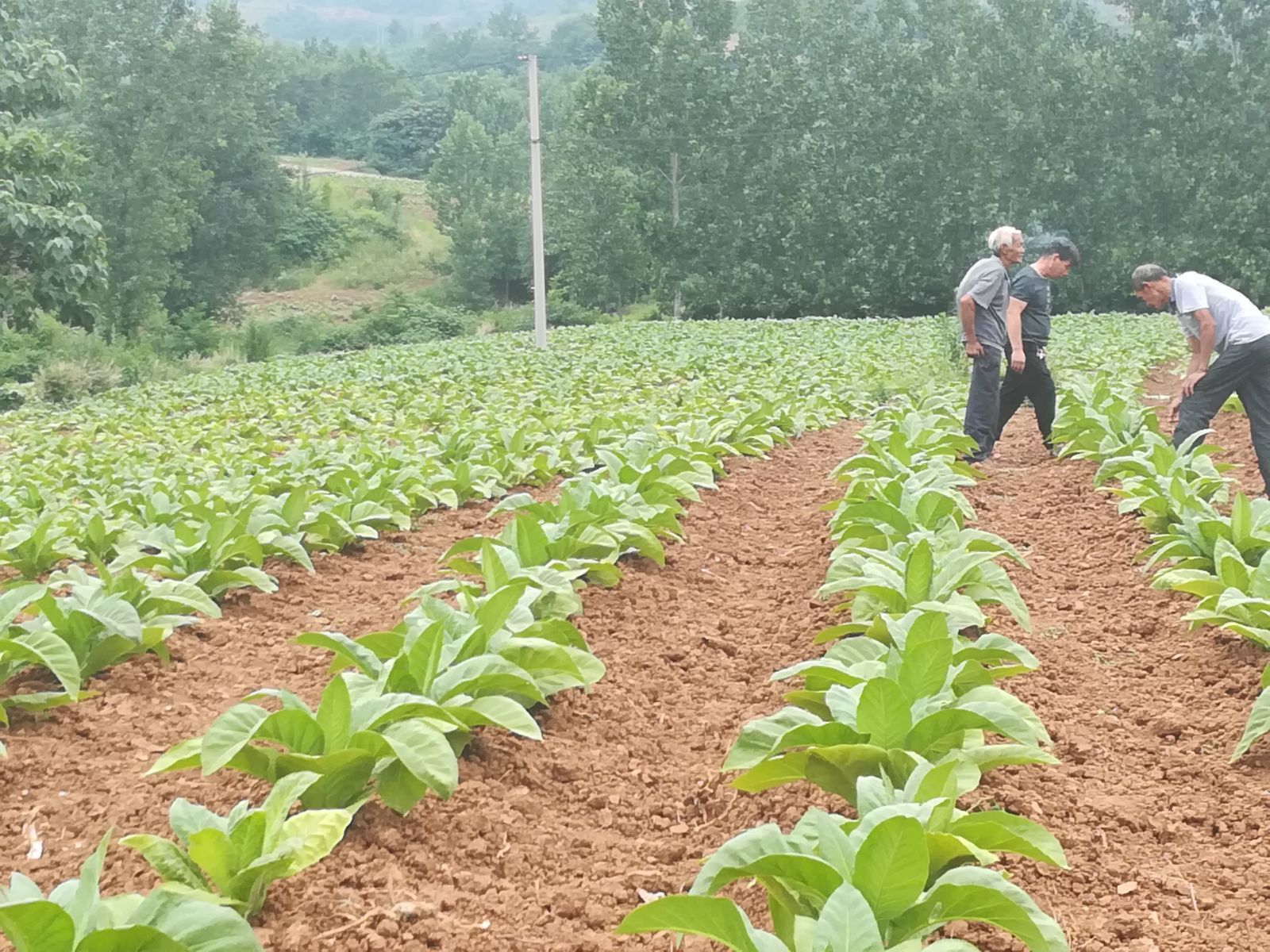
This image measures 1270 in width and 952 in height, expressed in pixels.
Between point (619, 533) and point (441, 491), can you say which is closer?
point (619, 533)

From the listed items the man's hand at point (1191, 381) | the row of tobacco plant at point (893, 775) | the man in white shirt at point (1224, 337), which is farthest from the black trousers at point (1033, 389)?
the row of tobacco plant at point (893, 775)

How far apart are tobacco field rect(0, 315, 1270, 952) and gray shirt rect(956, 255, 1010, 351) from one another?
1075mm

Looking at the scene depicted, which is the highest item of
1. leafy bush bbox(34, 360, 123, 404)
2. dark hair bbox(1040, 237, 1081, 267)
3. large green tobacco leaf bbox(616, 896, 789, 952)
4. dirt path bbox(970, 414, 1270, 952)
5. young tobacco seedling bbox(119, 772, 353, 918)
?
dark hair bbox(1040, 237, 1081, 267)

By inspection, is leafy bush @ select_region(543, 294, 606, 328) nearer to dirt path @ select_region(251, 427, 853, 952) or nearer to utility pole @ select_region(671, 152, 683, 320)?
utility pole @ select_region(671, 152, 683, 320)

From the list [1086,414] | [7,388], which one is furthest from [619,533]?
[7,388]

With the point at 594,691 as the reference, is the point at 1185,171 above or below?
above

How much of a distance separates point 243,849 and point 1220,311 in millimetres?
6541

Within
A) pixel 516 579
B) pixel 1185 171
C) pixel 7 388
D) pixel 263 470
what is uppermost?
pixel 1185 171

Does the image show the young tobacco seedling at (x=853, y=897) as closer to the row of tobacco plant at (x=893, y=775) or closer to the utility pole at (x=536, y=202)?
the row of tobacco plant at (x=893, y=775)

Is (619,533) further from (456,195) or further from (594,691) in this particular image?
(456,195)

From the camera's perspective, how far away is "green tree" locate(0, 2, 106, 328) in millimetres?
20125

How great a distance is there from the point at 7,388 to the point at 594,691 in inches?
844

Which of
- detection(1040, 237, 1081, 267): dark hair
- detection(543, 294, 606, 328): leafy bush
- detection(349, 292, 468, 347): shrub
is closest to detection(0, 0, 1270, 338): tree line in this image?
detection(543, 294, 606, 328): leafy bush

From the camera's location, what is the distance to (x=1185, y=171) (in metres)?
38.6
